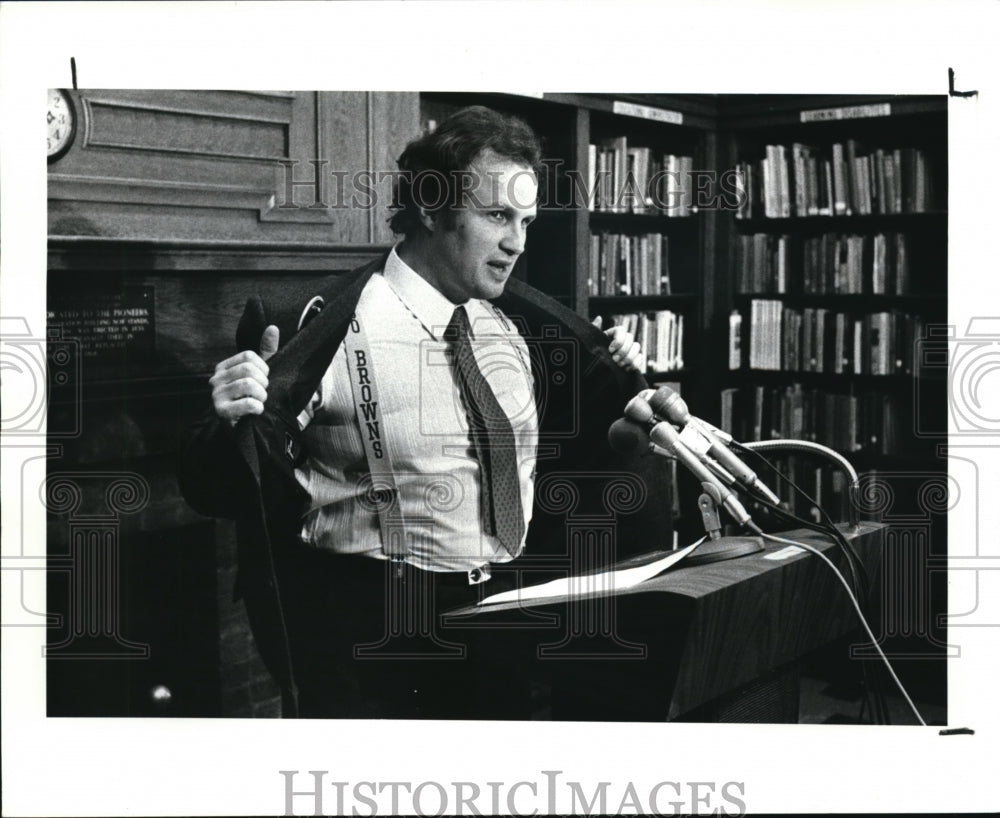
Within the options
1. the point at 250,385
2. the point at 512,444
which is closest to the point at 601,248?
the point at 512,444

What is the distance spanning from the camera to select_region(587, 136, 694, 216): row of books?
262cm

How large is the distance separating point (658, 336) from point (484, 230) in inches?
21.9

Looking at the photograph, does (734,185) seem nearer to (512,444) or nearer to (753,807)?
(512,444)

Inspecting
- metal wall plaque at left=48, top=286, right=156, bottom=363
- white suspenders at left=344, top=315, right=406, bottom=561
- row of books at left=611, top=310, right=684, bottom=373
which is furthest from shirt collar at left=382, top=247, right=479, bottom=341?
metal wall plaque at left=48, top=286, right=156, bottom=363

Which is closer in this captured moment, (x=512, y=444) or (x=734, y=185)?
(x=512, y=444)

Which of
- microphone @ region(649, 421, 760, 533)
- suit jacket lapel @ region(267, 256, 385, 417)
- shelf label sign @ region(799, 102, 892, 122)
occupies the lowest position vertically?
microphone @ region(649, 421, 760, 533)

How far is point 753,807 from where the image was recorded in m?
2.54

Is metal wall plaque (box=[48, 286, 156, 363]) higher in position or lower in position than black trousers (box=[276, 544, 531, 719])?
higher

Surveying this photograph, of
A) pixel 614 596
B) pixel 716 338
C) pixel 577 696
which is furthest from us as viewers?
pixel 716 338

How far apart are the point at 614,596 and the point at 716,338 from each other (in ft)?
2.74

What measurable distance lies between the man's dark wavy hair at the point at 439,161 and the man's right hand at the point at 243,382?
43 cm

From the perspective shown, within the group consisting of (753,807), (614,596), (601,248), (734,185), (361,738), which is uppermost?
(734,185)

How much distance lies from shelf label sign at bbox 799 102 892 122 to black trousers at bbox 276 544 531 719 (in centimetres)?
148

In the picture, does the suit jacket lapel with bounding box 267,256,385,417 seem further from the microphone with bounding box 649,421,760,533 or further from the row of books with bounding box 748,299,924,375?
the row of books with bounding box 748,299,924,375
